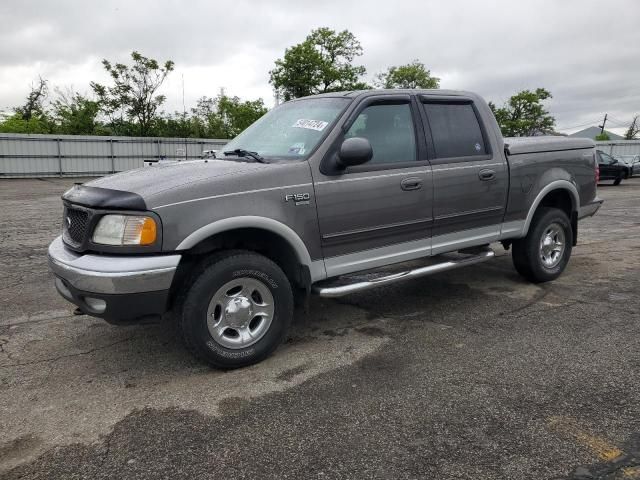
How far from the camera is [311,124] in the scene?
4.10m

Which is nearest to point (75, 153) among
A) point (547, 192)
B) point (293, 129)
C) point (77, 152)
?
point (77, 152)

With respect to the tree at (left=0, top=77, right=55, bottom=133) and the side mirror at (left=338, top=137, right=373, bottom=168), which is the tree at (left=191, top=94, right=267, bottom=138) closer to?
the tree at (left=0, top=77, right=55, bottom=133)

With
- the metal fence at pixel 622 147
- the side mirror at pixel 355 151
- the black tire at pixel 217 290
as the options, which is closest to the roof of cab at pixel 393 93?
the side mirror at pixel 355 151

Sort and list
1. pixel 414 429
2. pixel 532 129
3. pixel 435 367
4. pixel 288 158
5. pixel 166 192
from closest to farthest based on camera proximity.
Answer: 1. pixel 414 429
2. pixel 166 192
3. pixel 435 367
4. pixel 288 158
5. pixel 532 129

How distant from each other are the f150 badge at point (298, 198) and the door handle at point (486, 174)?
1.88 metres

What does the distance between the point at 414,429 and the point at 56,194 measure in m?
16.2

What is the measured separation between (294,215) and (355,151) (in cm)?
64

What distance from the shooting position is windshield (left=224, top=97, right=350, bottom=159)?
155 inches

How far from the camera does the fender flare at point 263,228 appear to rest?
325cm

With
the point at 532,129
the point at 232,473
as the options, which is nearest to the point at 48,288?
the point at 232,473

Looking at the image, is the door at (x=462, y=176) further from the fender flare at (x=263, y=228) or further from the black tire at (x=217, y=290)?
the black tire at (x=217, y=290)

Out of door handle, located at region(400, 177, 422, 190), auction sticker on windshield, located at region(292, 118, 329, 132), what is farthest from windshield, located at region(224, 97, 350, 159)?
door handle, located at region(400, 177, 422, 190)

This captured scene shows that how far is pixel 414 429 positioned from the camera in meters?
2.77

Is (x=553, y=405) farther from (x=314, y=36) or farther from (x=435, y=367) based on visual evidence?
(x=314, y=36)
